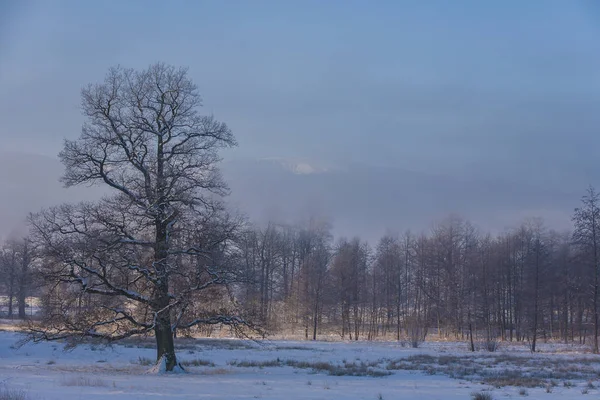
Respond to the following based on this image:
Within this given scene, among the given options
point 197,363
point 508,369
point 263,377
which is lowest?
point 508,369

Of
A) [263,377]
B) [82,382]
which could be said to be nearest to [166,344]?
[263,377]

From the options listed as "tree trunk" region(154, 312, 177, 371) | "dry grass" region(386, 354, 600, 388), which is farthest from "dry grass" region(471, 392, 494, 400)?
"tree trunk" region(154, 312, 177, 371)

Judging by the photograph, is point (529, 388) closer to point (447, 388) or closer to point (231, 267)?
point (447, 388)

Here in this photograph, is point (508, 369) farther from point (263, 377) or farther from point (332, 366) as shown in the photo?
point (263, 377)

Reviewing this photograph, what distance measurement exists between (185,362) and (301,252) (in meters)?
59.4

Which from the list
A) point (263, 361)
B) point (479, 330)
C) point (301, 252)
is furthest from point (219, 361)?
point (301, 252)

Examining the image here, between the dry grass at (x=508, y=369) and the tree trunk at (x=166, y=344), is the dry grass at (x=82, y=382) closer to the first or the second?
the tree trunk at (x=166, y=344)

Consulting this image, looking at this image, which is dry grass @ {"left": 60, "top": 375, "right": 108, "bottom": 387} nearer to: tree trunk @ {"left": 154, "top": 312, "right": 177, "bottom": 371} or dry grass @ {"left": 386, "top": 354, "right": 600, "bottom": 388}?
tree trunk @ {"left": 154, "top": 312, "right": 177, "bottom": 371}

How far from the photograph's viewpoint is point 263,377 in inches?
807

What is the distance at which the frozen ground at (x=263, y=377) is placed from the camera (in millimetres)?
15195

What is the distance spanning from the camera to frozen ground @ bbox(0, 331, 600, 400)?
1520 centimetres

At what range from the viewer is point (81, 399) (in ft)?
41.1

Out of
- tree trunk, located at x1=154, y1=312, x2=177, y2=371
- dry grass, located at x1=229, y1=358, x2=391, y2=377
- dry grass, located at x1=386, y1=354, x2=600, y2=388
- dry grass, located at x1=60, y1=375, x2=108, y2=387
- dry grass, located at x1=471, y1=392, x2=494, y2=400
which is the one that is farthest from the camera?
dry grass, located at x1=229, y1=358, x2=391, y2=377

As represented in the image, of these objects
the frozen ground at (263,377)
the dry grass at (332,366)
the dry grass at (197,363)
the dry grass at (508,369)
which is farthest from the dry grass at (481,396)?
the dry grass at (197,363)
